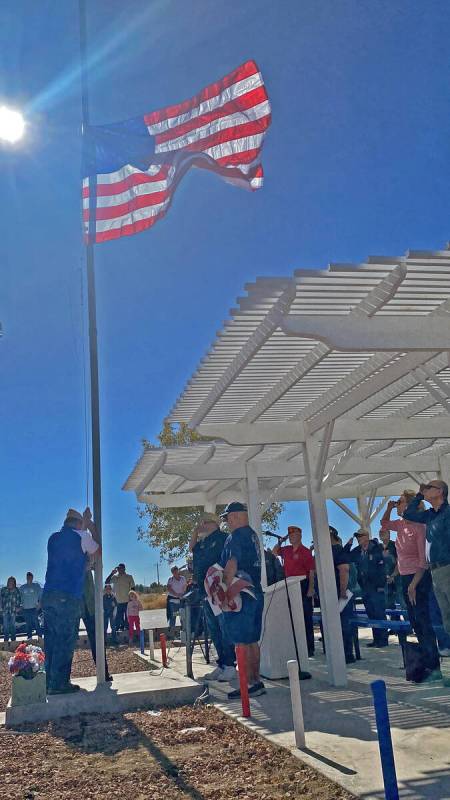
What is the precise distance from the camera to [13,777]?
509 centimetres

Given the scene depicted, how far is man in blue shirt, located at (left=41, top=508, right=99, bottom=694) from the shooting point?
7.50 metres

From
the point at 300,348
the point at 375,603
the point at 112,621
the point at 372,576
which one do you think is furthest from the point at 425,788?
the point at 112,621

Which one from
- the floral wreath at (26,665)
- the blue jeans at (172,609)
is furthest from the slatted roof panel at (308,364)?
the blue jeans at (172,609)

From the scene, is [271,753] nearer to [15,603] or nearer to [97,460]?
[97,460]

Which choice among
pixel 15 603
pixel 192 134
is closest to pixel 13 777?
pixel 192 134

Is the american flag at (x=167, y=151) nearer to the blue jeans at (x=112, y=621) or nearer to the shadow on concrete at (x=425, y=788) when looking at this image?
the shadow on concrete at (x=425, y=788)

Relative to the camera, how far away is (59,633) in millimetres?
7492

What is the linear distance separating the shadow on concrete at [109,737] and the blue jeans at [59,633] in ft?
1.86

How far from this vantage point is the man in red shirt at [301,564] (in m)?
10.5

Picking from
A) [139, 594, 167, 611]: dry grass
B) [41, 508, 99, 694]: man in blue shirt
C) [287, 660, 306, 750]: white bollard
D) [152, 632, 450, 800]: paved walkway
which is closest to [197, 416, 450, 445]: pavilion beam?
[41, 508, 99, 694]: man in blue shirt

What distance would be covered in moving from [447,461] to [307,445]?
14.6ft

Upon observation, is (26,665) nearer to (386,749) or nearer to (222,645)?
(222,645)

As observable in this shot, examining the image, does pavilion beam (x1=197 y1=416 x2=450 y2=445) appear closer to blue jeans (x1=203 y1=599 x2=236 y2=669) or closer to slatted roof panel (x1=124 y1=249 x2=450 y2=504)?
slatted roof panel (x1=124 y1=249 x2=450 y2=504)

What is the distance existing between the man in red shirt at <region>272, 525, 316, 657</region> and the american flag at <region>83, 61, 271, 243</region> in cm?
515
